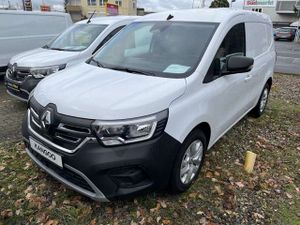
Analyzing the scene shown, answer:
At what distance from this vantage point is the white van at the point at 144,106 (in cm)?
240

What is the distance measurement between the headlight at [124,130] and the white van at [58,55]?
3387mm

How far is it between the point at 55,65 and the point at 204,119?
3.47 metres

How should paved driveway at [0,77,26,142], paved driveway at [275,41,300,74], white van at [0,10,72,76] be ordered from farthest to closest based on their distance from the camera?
1. paved driveway at [275,41,300,74]
2. white van at [0,10,72,76]
3. paved driveway at [0,77,26,142]

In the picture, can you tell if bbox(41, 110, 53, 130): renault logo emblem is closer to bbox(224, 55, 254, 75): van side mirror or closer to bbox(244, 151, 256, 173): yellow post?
bbox(224, 55, 254, 75): van side mirror

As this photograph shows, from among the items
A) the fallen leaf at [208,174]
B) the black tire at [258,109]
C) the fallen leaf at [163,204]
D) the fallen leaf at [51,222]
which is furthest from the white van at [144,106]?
the black tire at [258,109]

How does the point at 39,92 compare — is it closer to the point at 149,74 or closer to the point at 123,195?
the point at 149,74

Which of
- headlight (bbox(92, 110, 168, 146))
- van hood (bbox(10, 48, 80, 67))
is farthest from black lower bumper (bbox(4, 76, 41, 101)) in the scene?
headlight (bbox(92, 110, 168, 146))

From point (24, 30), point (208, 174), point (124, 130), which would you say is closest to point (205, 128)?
point (208, 174)

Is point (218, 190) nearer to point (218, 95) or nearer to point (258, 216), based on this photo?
point (258, 216)

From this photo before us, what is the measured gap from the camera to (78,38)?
6.46 metres

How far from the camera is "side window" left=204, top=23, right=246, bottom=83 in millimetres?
3160

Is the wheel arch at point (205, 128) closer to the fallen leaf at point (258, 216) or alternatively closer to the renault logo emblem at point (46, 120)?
the fallen leaf at point (258, 216)

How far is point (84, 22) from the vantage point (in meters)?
6.94

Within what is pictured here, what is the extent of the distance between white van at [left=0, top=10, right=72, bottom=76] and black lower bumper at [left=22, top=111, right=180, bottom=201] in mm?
6056
